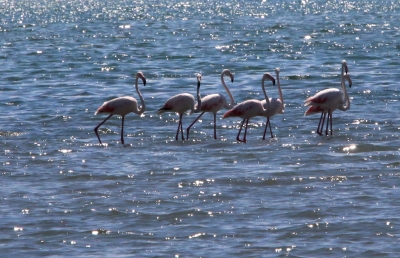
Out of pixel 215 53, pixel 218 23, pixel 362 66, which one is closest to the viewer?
pixel 362 66

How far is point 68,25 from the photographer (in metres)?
37.3

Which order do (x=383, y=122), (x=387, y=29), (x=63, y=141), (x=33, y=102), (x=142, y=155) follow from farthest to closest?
(x=387, y=29) < (x=33, y=102) < (x=383, y=122) < (x=63, y=141) < (x=142, y=155)

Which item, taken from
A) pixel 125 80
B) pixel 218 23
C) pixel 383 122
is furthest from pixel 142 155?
pixel 218 23

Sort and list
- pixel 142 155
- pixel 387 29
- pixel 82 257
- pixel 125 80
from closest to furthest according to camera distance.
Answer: pixel 82 257
pixel 142 155
pixel 125 80
pixel 387 29

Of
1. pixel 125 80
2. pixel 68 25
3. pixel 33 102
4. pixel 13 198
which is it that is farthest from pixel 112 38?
pixel 13 198

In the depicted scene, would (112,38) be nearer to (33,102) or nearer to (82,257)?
(33,102)

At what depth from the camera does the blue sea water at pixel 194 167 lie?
6.95 metres

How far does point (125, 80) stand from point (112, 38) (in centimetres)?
1236

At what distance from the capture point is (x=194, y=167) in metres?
9.70

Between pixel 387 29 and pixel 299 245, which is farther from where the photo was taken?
pixel 387 29

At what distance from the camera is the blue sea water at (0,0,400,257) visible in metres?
6.95

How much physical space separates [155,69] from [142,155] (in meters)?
10.4

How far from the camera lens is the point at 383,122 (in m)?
12.5

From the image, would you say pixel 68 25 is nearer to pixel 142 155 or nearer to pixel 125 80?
pixel 125 80
